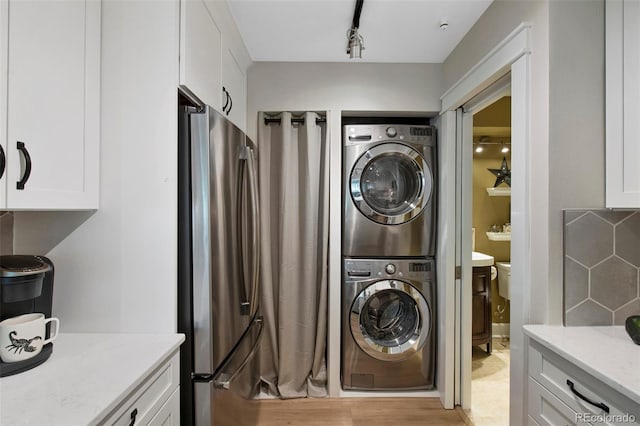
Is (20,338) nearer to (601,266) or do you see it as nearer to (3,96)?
(3,96)

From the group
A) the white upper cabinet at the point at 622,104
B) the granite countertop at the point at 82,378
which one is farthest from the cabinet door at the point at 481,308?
the granite countertop at the point at 82,378

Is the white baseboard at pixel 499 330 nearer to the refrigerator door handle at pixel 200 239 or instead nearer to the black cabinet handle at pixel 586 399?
the black cabinet handle at pixel 586 399

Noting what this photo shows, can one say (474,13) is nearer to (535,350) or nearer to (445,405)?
(535,350)

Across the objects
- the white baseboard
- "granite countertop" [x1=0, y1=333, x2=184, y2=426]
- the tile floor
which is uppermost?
"granite countertop" [x1=0, y1=333, x2=184, y2=426]

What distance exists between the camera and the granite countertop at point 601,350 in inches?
33.4

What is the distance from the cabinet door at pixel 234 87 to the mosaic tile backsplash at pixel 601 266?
5.87ft

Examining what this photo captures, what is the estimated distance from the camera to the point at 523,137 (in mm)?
1347

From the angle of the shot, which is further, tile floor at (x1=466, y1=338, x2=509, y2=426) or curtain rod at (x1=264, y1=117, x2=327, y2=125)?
curtain rod at (x1=264, y1=117, x2=327, y2=125)

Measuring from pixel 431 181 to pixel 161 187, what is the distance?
1819 mm

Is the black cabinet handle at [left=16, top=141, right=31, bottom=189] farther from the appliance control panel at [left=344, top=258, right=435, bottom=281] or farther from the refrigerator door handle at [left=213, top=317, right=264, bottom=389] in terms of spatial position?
the appliance control panel at [left=344, top=258, right=435, bottom=281]

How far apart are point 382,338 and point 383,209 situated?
0.99 m

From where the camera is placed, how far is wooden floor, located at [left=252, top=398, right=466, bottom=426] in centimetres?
203

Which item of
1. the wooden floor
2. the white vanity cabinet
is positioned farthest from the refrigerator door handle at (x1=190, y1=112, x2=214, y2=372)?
the wooden floor

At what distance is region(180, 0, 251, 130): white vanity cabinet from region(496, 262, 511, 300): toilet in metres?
2.69
